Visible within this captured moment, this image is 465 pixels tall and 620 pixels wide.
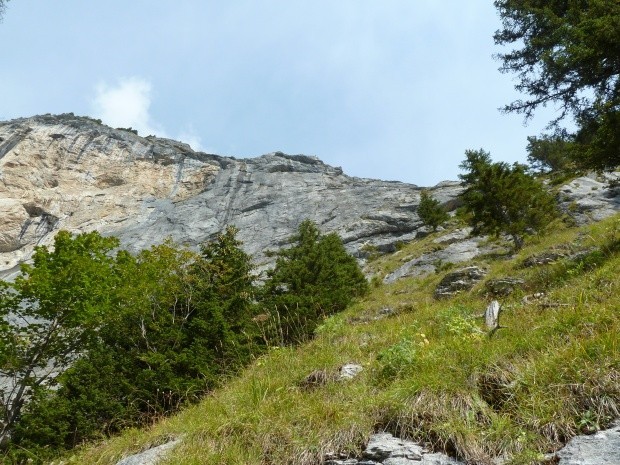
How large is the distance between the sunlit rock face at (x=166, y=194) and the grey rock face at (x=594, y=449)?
46.1 meters

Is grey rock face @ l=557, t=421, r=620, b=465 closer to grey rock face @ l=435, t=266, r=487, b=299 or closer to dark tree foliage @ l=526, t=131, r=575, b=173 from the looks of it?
grey rock face @ l=435, t=266, r=487, b=299

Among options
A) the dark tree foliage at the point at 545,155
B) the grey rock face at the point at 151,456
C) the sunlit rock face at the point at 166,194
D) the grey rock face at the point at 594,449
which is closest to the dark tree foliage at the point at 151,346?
the grey rock face at the point at 151,456

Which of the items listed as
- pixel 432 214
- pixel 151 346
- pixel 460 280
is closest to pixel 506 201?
pixel 460 280

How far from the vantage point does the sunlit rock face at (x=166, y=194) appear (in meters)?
57.9

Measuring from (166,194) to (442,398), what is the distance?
73.8 metres

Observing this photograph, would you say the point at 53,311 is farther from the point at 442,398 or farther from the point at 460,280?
A: the point at 442,398

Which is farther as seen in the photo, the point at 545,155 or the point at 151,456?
the point at 545,155

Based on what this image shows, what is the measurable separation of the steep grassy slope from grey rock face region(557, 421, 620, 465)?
0.11m

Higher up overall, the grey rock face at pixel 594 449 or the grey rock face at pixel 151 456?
the grey rock face at pixel 151 456

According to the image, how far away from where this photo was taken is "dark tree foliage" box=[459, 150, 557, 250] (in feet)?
86.1

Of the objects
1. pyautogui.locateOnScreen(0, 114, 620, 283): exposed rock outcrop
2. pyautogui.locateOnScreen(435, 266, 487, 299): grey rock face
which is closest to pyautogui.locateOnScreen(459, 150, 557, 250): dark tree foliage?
pyautogui.locateOnScreen(435, 266, 487, 299): grey rock face

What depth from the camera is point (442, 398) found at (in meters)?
4.05

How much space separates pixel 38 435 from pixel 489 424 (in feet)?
43.8

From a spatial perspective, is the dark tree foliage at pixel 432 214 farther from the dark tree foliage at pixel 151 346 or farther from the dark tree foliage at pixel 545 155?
the dark tree foliage at pixel 151 346
